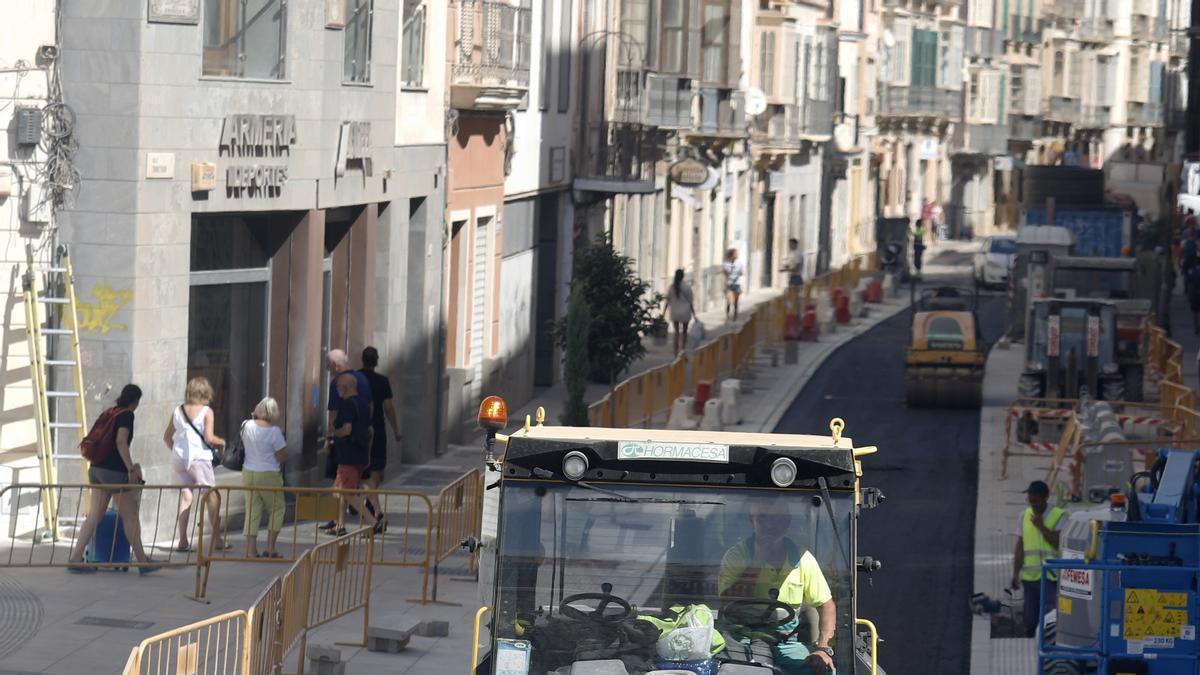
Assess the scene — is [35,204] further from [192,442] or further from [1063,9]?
[1063,9]

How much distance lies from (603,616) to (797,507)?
40.6 inches

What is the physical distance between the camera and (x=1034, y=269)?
125 feet

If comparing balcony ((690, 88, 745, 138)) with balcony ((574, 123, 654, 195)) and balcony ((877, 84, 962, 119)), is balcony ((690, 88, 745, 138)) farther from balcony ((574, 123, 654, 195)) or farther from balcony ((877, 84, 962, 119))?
balcony ((877, 84, 962, 119))

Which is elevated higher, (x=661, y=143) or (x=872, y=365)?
(x=661, y=143)

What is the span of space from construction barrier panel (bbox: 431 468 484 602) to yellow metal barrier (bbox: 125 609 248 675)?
171 inches

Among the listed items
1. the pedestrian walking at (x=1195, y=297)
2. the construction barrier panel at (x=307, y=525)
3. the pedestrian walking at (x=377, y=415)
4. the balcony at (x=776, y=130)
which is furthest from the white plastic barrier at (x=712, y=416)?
the balcony at (x=776, y=130)

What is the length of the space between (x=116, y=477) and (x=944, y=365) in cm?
1859

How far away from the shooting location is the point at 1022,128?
85188 mm

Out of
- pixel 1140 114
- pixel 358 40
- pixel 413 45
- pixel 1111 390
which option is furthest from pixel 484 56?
pixel 1140 114

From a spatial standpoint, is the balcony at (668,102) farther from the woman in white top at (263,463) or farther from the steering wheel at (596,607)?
the steering wheel at (596,607)

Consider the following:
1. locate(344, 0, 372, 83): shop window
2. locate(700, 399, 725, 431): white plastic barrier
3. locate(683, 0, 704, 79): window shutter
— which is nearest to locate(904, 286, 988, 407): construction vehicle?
locate(700, 399, 725, 431): white plastic barrier

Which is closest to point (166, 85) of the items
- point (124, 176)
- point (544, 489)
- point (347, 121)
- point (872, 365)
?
point (124, 176)

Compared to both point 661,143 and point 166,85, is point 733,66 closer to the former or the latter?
point 661,143

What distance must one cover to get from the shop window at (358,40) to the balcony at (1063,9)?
68738 millimetres
